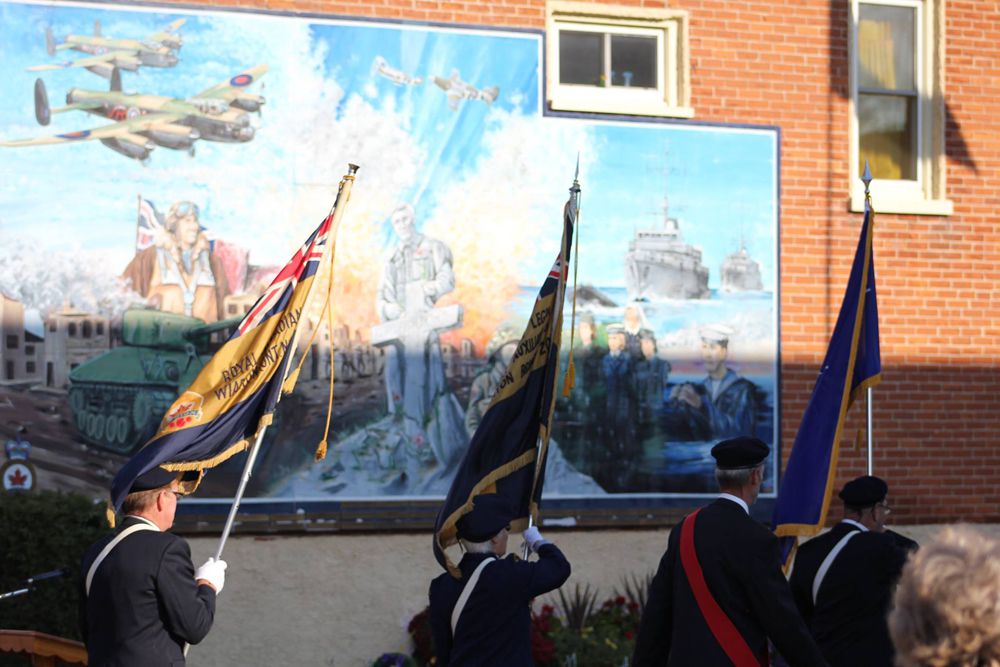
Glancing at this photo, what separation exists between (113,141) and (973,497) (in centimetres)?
789

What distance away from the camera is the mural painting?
32.8 ft

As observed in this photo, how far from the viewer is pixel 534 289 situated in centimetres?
1097

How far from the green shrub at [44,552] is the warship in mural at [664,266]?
4684 mm

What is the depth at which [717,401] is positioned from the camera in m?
11.3

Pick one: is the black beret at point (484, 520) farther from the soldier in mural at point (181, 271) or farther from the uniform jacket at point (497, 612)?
the soldier in mural at point (181, 271)

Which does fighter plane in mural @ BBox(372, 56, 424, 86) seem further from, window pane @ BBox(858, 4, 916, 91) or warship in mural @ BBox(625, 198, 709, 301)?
window pane @ BBox(858, 4, 916, 91)

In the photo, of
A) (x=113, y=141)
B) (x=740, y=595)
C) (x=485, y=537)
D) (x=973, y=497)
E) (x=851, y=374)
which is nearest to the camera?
(x=740, y=595)

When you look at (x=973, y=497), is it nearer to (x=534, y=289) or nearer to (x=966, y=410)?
(x=966, y=410)

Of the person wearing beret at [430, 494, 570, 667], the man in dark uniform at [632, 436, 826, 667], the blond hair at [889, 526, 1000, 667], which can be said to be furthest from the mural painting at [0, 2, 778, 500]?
the blond hair at [889, 526, 1000, 667]

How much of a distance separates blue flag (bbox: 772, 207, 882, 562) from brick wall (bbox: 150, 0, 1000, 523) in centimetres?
245

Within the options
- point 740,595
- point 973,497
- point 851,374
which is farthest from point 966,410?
point 740,595

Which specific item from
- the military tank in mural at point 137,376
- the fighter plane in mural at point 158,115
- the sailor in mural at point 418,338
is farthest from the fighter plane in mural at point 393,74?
the military tank in mural at point 137,376

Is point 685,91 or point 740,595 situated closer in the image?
point 740,595

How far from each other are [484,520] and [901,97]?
774cm
